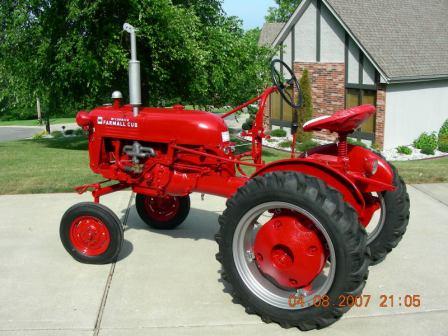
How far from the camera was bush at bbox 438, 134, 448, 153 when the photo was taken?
16.4 meters

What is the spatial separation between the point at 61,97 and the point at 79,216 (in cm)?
983

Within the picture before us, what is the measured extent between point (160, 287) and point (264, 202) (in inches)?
46.1

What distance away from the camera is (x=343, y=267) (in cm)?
310

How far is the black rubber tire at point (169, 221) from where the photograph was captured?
205 inches

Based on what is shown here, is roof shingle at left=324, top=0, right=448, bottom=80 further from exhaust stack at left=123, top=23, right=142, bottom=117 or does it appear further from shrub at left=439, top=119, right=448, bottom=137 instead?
exhaust stack at left=123, top=23, right=142, bottom=117

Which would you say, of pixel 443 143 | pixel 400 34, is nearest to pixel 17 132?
pixel 400 34

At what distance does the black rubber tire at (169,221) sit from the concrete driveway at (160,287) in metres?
0.08

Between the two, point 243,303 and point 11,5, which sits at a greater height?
point 11,5

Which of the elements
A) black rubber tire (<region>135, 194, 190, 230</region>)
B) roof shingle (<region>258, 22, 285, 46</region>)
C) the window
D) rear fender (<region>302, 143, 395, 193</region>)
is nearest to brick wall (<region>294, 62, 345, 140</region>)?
the window

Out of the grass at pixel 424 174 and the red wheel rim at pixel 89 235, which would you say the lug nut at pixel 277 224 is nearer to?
the red wheel rim at pixel 89 235

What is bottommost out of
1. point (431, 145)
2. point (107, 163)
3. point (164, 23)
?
point (431, 145)

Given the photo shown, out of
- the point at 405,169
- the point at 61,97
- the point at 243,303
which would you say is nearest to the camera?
the point at 243,303

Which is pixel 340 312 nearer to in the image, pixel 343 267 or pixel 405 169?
pixel 343 267

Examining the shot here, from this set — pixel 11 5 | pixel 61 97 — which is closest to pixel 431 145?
pixel 61 97
